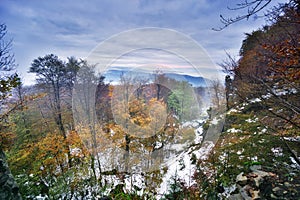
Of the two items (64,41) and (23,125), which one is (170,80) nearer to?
(64,41)

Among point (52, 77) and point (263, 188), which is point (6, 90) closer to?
point (52, 77)

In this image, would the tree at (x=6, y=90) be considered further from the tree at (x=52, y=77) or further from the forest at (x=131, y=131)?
the tree at (x=52, y=77)

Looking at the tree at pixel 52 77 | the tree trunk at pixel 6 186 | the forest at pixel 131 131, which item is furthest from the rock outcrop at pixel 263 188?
the tree at pixel 52 77

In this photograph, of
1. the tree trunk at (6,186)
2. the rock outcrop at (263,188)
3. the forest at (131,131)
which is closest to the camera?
the tree trunk at (6,186)

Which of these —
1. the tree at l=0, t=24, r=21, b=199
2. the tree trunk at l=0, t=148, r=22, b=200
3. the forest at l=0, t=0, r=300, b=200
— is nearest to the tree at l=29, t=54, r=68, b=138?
the forest at l=0, t=0, r=300, b=200

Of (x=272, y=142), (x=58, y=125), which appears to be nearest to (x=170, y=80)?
(x=272, y=142)

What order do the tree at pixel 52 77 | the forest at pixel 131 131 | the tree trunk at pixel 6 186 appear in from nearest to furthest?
the tree trunk at pixel 6 186 → the forest at pixel 131 131 → the tree at pixel 52 77

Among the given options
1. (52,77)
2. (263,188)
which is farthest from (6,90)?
(263,188)

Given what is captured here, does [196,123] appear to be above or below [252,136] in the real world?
below
